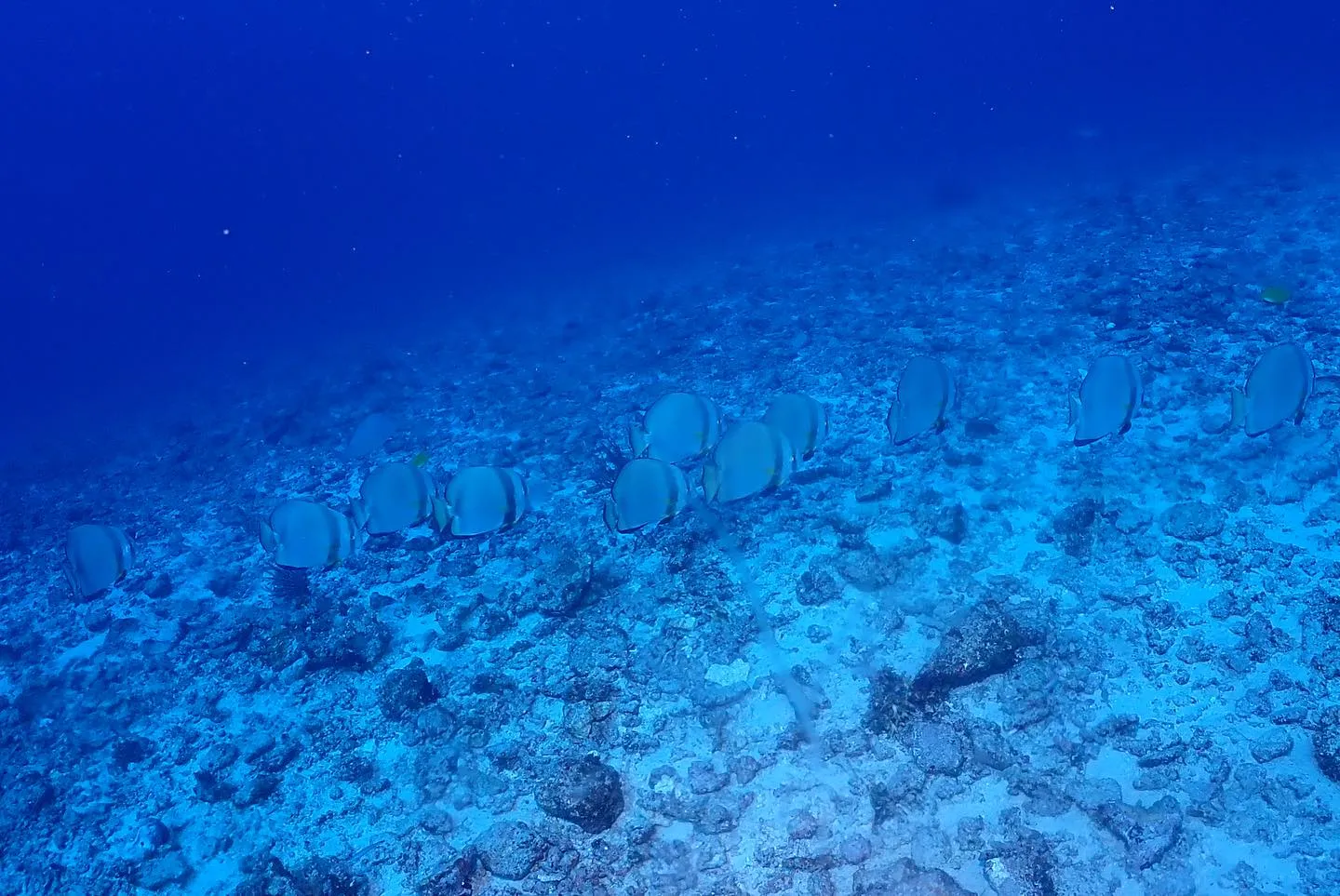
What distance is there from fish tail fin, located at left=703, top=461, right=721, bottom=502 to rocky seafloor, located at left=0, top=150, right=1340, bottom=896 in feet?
6.57

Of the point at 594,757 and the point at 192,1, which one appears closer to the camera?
the point at 594,757

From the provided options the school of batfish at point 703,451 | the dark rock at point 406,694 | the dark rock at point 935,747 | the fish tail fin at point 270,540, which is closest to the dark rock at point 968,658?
the dark rock at point 935,747

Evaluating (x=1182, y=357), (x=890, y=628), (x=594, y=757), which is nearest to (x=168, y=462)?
(x=594, y=757)

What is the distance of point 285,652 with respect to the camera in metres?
6.89

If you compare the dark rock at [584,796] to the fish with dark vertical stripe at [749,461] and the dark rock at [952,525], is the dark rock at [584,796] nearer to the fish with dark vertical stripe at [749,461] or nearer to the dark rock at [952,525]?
the fish with dark vertical stripe at [749,461]

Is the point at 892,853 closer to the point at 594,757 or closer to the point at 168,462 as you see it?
the point at 594,757

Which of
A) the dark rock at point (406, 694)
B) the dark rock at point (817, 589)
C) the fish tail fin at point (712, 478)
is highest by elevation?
the fish tail fin at point (712, 478)

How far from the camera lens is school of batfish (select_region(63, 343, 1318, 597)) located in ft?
14.0

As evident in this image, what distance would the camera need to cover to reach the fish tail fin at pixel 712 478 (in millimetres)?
4273

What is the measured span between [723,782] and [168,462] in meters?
15.3

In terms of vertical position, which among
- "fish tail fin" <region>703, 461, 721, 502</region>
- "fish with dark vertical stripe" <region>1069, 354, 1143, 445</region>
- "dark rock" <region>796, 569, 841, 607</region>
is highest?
"fish with dark vertical stripe" <region>1069, 354, 1143, 445</region>

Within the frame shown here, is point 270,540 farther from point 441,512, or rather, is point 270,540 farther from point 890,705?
point 890,705

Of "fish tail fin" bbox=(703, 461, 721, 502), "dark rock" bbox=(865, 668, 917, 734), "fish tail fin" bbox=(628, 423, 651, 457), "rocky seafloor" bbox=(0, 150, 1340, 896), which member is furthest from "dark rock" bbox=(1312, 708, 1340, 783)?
"fish tail fin" bbox=(628, 423, 651, 457)

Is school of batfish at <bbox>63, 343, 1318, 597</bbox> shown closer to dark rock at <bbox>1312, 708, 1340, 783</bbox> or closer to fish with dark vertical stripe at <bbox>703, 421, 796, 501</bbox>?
fish with dark vertical stripe at <bbox>703, 421, 796, 501</bbox>
